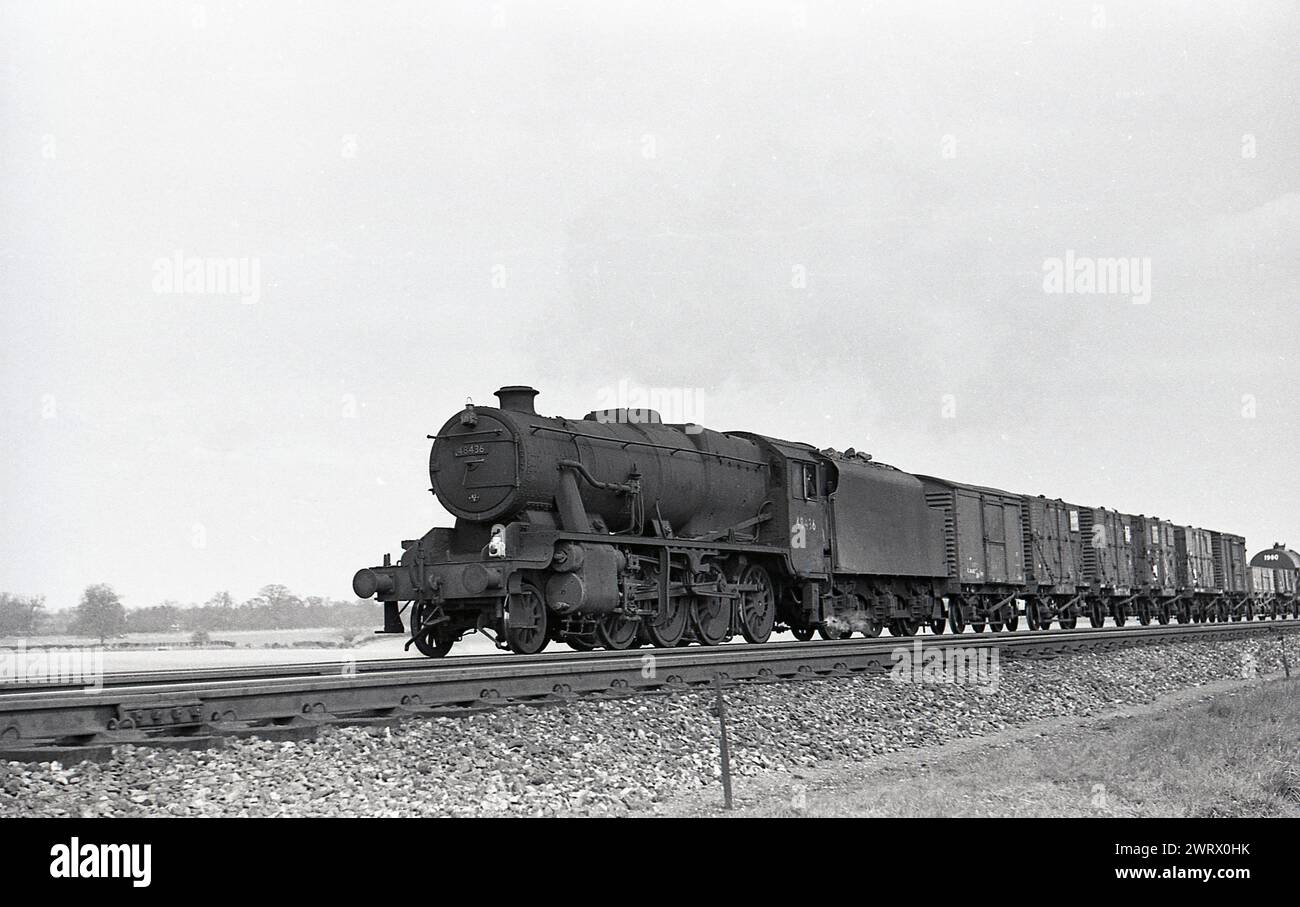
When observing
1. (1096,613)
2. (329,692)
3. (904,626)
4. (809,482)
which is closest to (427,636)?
Answer: (329,692)

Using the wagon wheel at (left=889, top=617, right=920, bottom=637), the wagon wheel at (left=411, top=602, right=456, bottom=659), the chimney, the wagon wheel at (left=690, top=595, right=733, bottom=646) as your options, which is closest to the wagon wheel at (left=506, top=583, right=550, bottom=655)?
the wagon wheel at (left=411, top=602, right=456, bottom=659)

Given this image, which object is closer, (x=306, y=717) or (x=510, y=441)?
(x=306, y=717)

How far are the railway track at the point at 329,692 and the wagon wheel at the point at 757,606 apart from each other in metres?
2.82

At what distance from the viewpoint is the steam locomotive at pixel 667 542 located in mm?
14102

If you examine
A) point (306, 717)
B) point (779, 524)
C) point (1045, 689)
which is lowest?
point (1045, 689)

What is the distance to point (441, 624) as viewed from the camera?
14781 millimetres

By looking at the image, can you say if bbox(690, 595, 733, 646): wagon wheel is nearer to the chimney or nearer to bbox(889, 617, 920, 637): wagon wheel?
the chimney

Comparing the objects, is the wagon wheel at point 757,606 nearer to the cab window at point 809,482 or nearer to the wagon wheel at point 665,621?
the wagon wheel at point 665,621

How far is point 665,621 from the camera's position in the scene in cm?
1565

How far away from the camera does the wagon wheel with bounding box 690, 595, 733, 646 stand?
1659cm
